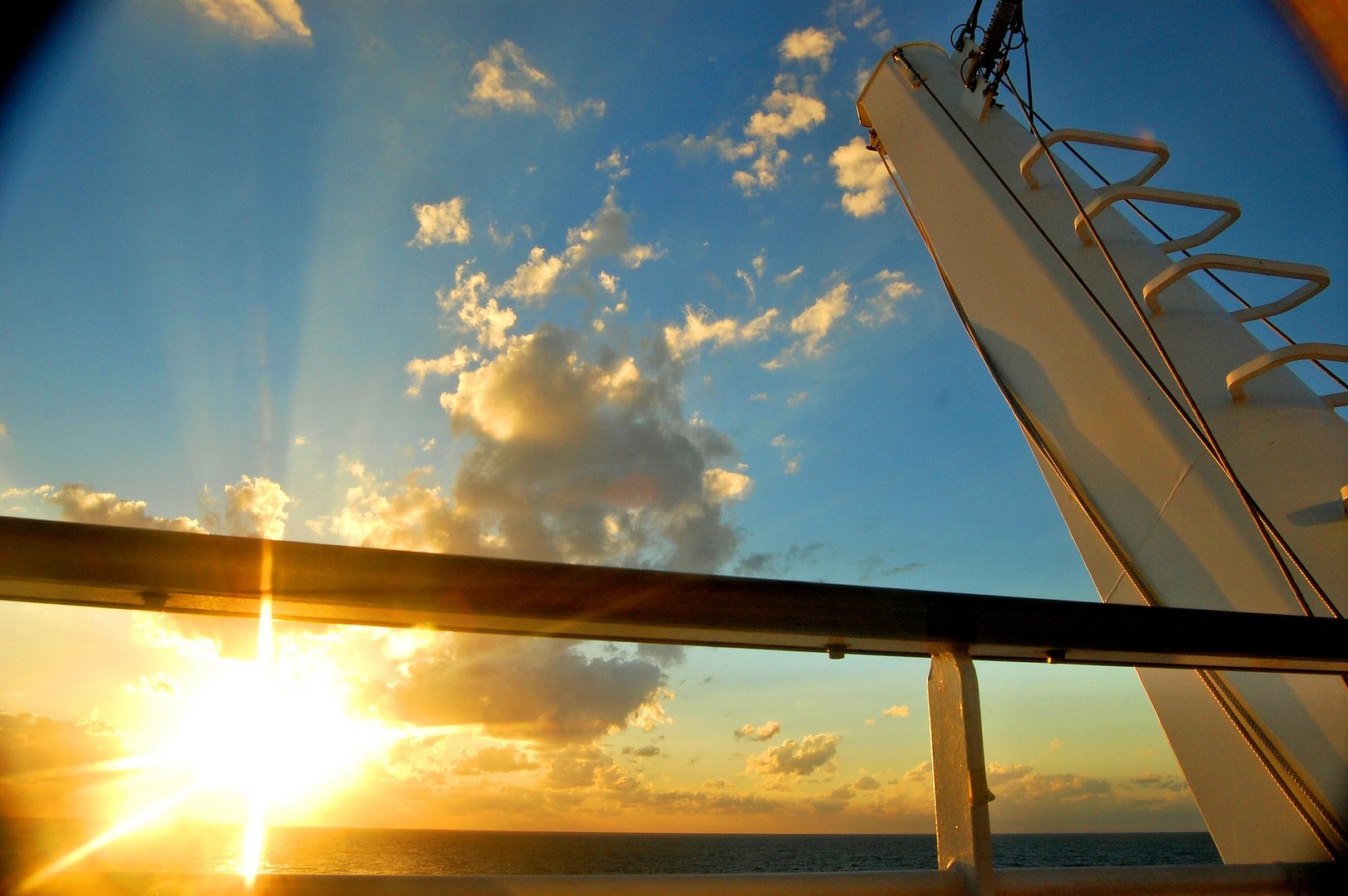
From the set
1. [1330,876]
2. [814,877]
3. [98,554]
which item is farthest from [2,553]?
[1330,876]

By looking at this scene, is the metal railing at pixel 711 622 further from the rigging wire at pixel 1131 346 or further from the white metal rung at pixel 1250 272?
the white metal rung at pixel 1250 272

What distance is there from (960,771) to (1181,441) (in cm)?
138

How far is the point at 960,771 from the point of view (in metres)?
1.04

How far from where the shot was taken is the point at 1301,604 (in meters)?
1.62

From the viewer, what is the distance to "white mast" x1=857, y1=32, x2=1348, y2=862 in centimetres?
167

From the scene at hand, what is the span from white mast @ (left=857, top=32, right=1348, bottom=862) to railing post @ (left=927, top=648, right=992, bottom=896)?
906 millimetres

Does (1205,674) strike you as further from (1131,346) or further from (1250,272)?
(1250,272)

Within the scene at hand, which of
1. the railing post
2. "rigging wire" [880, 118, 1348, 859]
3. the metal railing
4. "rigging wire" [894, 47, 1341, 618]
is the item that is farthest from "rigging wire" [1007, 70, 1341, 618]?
the railing post

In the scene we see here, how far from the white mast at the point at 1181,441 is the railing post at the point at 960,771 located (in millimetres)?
906

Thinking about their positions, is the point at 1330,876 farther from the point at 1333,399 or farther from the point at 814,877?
the point at 1333,399

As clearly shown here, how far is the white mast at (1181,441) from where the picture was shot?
65.8 inches

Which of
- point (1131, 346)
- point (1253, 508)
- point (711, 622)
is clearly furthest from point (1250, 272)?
point (711, 622)

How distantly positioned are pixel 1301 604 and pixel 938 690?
3.36ft

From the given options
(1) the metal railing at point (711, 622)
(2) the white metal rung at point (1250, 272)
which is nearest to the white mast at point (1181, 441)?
(2) the white metal rung at point (1250, 272)
